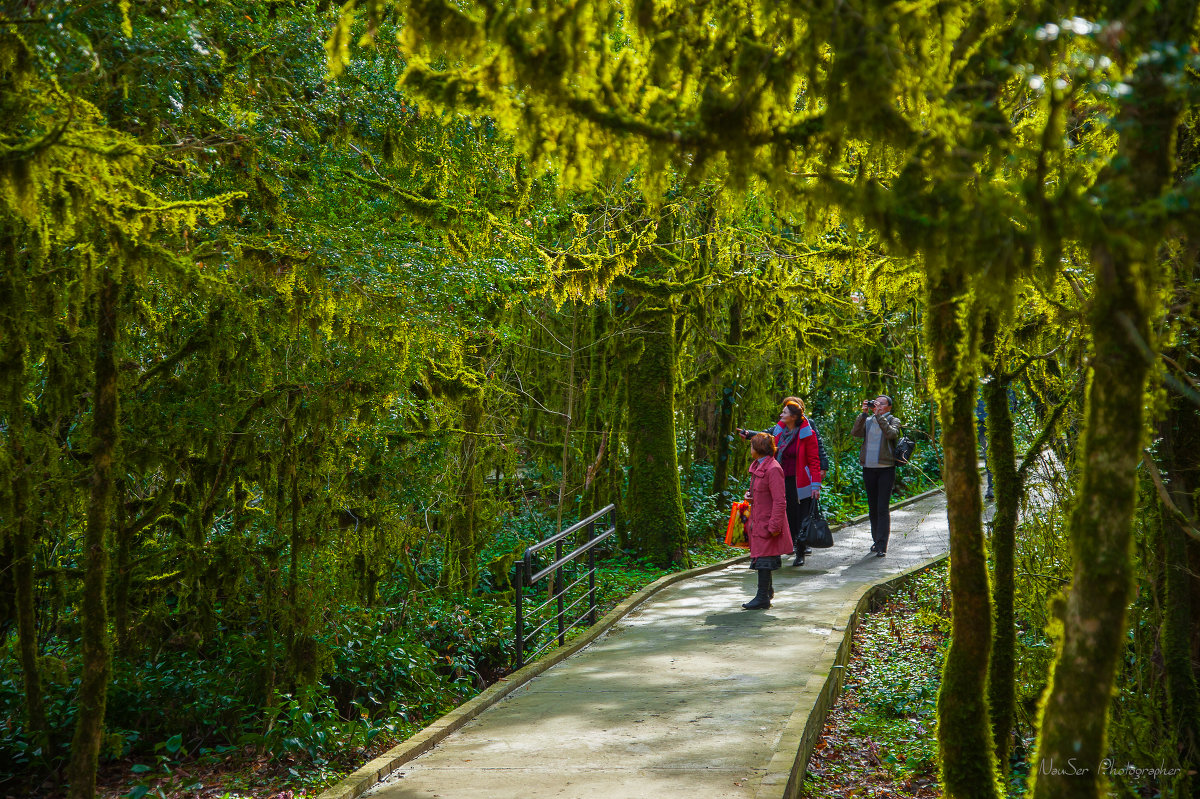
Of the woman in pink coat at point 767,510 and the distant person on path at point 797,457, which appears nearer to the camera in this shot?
the woman in pink coat at point 767,510

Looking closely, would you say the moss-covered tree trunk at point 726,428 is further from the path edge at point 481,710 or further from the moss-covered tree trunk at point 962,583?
the moss-covered tree trunk at point 962,583

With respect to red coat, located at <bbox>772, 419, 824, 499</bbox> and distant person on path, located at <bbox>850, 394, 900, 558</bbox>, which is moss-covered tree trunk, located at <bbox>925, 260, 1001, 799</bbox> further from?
distant person on path, located at <bbox>850, 394, 900, 558</bbox>

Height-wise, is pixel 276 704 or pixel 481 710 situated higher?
pixel 481 710

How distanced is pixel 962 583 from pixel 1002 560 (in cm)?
151

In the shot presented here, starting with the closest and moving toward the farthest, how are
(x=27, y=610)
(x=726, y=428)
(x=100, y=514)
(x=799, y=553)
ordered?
(x=100, y=514) → (x=27, y=610) → (x=799, y=553) → (x=726, y=428)

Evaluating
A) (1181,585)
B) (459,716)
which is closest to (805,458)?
(1181,585)

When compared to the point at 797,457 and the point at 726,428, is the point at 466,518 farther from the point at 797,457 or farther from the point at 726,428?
the point at 726,428

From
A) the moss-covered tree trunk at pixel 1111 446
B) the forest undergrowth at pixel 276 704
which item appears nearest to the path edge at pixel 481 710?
the forest undergrowth at pixel 276 704

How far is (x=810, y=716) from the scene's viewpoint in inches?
248

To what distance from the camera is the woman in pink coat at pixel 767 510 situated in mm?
9477

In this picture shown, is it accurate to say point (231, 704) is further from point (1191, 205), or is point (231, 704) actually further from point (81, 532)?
point (1191, 205)

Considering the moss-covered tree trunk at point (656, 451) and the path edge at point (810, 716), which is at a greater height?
the moss-covered tree trunk at point (656, 451)

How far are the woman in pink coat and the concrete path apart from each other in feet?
2.27

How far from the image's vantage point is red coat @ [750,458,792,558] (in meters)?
9.47
